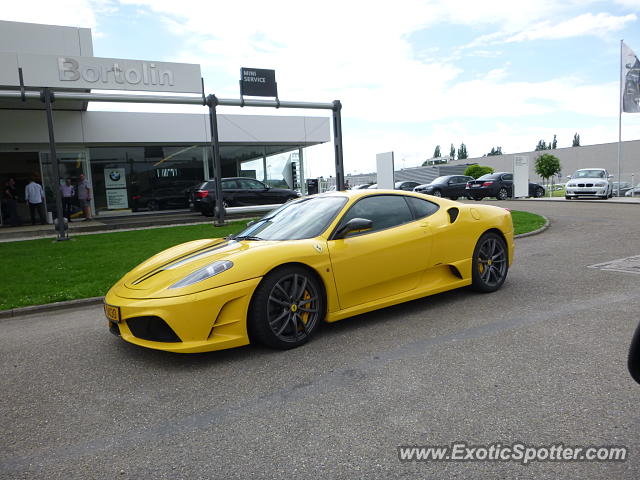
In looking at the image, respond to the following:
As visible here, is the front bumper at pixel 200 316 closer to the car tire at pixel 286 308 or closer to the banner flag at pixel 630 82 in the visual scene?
the car tire at pixel 286 308

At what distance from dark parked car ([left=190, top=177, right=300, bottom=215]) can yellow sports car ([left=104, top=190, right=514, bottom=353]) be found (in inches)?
512

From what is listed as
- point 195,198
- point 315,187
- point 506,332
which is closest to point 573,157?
point 315,187

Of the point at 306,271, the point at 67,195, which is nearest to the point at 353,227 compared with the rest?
the point at 306,271

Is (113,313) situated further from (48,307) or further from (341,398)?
(48,307)

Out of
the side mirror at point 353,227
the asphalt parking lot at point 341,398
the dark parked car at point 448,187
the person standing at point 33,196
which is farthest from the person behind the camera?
the dark parked car at point 448,187

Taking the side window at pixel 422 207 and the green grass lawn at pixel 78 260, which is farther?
the green grass lawn at pixel 78 260

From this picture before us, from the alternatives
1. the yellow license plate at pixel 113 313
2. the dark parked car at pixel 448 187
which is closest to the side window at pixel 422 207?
the yellow license plate at pixel 113 313

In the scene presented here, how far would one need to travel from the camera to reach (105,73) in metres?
14.0

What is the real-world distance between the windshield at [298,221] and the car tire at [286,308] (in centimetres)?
50

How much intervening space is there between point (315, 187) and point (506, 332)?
1804cm

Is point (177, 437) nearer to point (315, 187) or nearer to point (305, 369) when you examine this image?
point (305, 369)

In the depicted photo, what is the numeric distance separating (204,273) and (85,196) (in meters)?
16.8

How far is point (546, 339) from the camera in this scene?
3916 mm

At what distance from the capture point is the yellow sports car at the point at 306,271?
369 centimetres
